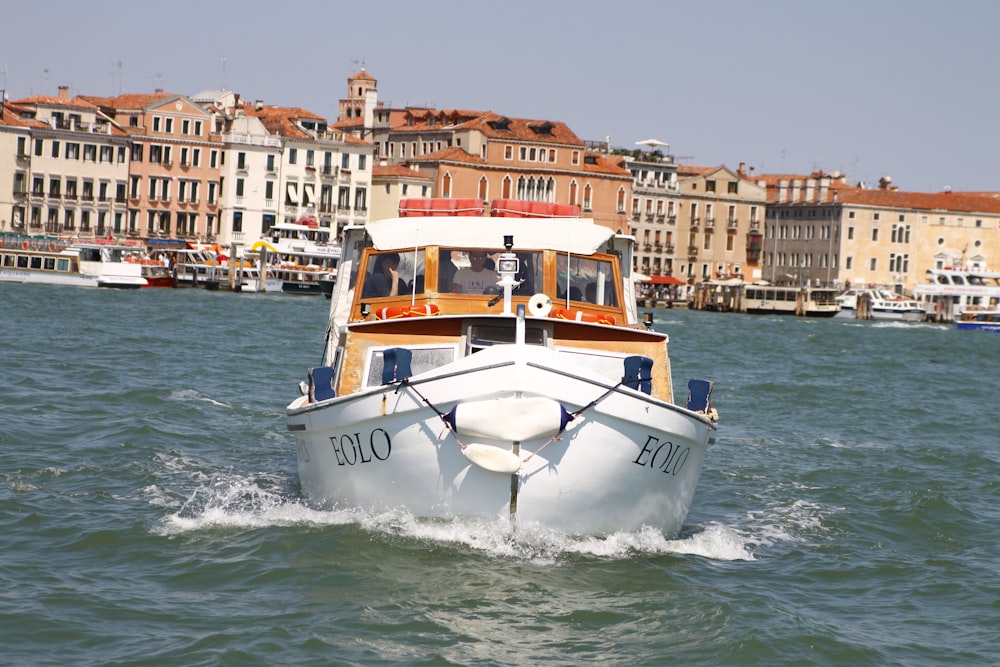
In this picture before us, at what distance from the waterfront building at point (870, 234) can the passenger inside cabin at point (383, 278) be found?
104 m

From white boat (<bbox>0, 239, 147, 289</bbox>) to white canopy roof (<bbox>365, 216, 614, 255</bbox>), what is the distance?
62894mm

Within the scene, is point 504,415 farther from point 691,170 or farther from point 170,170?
point 691,170

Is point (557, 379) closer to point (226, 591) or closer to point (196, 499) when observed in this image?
point (226, 591)

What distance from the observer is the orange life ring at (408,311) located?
13.8m

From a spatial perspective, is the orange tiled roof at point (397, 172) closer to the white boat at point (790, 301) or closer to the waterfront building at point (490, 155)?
the waterfront building at point (490, 155)

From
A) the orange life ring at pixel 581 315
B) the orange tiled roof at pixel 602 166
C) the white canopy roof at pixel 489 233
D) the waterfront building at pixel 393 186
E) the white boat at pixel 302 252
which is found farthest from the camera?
the orange tiled roof at pixel 602 166

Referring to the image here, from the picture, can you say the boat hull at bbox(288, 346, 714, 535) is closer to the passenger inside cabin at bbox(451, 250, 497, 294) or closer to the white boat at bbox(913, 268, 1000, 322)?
the passenger inside cabin at bbox(451, 250, 497, 294)

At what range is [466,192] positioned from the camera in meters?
103

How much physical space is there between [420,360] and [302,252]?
77.1 metres

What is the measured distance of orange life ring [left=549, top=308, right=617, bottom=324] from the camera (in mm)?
13867

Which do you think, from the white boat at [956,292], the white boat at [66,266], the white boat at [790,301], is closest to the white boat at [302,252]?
the white boat at [66,266]

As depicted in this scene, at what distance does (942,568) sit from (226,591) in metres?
6.59

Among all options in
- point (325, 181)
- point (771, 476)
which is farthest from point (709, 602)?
point (325, 181)

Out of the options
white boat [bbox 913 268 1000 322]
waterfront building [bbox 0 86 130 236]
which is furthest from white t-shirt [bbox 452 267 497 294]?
white boat [bbox 913 268 1000 322]
